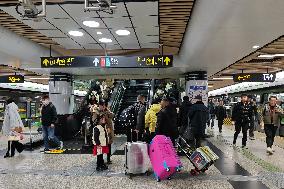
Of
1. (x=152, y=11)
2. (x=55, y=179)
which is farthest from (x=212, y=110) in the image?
(x=55, y=179)

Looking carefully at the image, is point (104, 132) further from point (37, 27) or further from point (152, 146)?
point (37, 27)

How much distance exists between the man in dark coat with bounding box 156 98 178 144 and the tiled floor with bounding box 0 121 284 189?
2.78 ft

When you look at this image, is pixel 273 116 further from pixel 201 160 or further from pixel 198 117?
pixel 201 160

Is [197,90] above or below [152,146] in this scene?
above

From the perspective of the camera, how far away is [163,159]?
586 cm

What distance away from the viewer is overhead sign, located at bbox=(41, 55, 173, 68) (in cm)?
880

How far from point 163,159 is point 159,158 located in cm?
14

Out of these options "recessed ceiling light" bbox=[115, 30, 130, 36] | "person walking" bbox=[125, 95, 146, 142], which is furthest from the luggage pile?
"recessed ceiling light" bbox=[115, 30, 130, 36]

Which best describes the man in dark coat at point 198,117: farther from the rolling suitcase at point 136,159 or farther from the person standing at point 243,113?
the rolling suitcase at point 136,159

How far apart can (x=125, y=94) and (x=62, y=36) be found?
946cm

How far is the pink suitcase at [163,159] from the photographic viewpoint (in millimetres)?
5797

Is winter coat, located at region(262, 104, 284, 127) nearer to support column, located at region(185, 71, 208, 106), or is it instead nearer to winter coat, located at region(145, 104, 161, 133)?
winter coat, located at region(145, 104, 161, 133)

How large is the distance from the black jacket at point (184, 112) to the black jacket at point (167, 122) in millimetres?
3125

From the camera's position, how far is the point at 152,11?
6.91 meters
